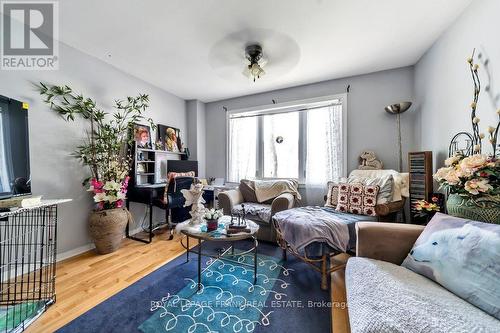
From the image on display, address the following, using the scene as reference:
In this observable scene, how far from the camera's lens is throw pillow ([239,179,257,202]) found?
326 centimetres

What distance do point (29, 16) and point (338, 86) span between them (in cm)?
380

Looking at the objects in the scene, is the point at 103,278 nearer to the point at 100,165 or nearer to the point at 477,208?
the point at 100,165

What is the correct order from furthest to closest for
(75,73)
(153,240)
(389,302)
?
1. (153,240)
2. (75,73)
3. (389,302)

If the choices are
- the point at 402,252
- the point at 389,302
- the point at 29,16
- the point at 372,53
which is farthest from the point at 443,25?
the point at 29,16

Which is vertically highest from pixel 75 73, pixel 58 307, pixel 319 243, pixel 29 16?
pixel 29 16

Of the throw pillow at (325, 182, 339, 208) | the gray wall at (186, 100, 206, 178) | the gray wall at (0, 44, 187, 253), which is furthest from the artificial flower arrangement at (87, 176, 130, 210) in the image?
the throw pillow at (325, 182, 339, 208)

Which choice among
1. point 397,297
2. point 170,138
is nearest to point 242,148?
point 170,138

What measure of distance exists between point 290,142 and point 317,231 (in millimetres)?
2050

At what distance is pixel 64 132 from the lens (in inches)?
88.6

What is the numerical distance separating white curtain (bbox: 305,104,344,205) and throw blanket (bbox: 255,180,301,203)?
0.31 m

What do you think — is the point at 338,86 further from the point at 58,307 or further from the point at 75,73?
the point at 58,307

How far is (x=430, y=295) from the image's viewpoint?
2.99ft

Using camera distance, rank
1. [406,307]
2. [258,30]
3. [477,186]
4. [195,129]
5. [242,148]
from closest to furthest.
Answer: [406,307] < [477,186] < [258,30] < [242,148] < [195,129]

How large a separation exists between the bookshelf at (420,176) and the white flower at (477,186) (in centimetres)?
98
